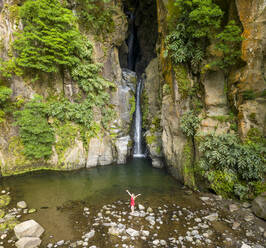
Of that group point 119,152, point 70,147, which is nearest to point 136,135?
point 119,152

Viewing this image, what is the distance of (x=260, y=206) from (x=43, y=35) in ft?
53.4

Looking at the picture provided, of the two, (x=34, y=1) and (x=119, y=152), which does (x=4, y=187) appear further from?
(x=34, y=1)

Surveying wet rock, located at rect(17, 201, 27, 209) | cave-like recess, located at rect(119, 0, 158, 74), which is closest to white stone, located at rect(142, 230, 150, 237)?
wet rock, located at rect(17, 201, 27, 209)

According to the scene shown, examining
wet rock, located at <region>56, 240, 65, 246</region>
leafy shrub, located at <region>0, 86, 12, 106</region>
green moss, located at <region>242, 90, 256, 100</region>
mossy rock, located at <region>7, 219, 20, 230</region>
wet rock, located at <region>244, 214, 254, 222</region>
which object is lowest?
wet rock, located at <region>244, 214, 254, 222</region>

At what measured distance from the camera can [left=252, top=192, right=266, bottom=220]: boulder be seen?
21.2 ft

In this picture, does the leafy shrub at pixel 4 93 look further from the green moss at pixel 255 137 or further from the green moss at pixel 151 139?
the green moss at pixel 255 137

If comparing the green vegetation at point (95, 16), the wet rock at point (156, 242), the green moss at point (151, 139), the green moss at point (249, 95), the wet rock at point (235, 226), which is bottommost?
the wet rock at point (235, 226)

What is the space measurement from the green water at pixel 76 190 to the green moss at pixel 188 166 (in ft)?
2.56

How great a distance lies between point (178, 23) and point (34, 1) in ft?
32.7

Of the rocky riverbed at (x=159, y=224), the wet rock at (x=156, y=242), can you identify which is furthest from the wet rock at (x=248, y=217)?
the wet rock at (x=156, y=242)

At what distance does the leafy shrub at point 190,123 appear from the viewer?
31.2 feet

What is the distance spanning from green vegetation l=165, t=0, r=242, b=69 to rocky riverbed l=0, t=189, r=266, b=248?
7.53m

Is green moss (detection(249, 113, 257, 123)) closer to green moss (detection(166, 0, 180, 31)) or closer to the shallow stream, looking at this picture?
the shallow stream

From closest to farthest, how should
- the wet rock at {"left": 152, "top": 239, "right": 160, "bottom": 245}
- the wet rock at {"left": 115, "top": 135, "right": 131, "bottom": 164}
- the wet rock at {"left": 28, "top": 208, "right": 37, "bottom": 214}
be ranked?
the wet rock at {"left": 152, "top": 239, "right": 160, "bottom": 245} < the wet rock at {"left": 28, "top": 208, "right": 37, "bottom": 214} < the wet rock at {"left": 115, "top": 135, "right": 131, "bottom": 164}
